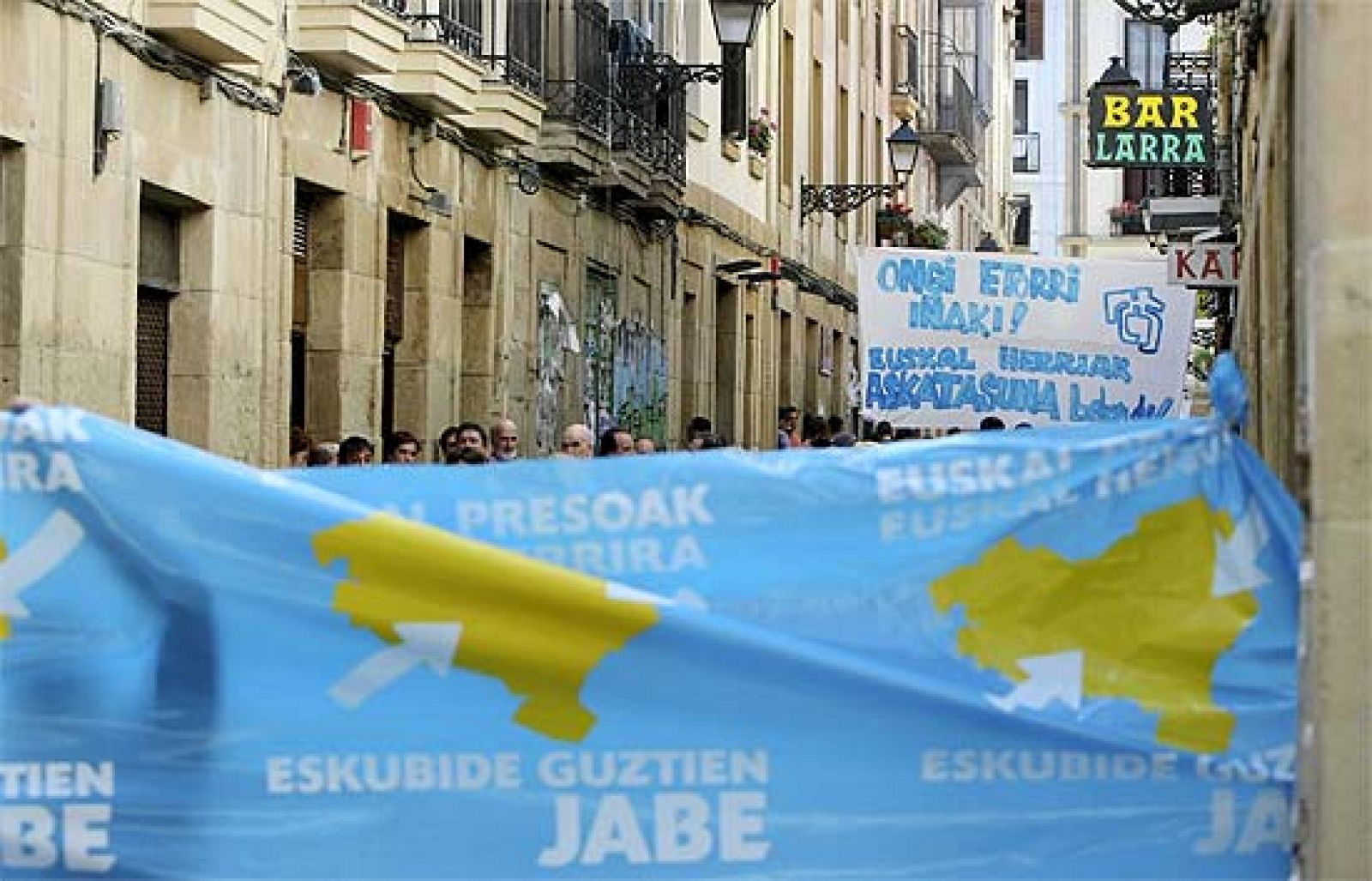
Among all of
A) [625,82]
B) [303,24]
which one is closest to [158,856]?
[303,24]

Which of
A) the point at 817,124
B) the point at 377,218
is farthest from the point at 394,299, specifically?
the point at 817,124

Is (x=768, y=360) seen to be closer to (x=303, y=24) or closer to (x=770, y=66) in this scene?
(x=770, y=66)

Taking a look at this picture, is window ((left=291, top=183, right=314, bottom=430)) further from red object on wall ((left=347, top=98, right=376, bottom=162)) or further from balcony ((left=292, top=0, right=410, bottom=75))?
balcony ((left=292, top=0, right=410, bottom=75))

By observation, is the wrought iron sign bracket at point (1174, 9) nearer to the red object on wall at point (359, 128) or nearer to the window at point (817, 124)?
the red object on wall at point (359, 128)

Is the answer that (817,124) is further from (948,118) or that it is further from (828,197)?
(948,118)

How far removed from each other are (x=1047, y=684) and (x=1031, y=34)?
72.7 metres

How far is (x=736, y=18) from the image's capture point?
20453 mm

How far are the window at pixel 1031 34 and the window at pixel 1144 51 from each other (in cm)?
457

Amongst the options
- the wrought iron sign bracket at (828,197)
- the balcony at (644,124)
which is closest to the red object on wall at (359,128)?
the balcony at (644,124)

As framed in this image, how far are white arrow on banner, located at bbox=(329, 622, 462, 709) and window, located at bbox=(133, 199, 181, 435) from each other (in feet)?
32.0

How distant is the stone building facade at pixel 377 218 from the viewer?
13.8m

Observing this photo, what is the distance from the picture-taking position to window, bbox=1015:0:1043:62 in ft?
252

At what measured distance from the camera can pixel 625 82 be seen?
25656mm

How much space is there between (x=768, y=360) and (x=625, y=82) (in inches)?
378
